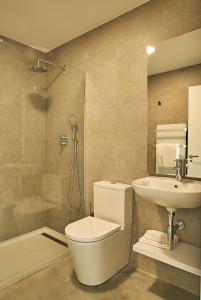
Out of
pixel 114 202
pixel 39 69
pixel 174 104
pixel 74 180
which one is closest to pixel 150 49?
pixel 174 104

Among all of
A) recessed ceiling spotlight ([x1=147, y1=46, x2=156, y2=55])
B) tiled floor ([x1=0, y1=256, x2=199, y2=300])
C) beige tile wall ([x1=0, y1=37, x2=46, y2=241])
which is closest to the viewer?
tiled floor ([x1=0, y1=256, x2=199, y2=300])

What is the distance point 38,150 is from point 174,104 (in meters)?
1.61

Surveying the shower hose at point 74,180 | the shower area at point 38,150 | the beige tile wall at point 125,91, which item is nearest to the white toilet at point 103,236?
the beige tile wall at point 125,91

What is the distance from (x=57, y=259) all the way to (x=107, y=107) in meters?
1.65

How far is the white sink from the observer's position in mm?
1384

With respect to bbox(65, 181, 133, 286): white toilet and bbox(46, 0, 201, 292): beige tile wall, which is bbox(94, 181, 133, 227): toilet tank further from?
bbox(46, 0, 201, 292): beige tile wall

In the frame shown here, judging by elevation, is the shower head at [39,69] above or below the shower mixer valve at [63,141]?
above

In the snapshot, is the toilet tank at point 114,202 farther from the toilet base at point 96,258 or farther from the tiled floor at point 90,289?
the tiled floor at point 90,289

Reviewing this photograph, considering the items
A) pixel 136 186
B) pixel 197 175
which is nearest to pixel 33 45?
pixel 136 186

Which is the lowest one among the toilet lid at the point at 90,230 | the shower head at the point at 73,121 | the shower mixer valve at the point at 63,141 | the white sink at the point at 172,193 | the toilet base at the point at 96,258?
the toilet base at the point at 96,258

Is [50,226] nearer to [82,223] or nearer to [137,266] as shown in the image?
[82,223]

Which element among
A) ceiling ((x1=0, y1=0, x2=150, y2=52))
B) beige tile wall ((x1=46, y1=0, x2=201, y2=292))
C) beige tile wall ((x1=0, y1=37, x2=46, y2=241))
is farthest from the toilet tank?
ceiling ((x1=0, y1=0, x2=150, y2=52))

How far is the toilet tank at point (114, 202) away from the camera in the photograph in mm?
1924

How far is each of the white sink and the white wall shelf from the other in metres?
0.33
